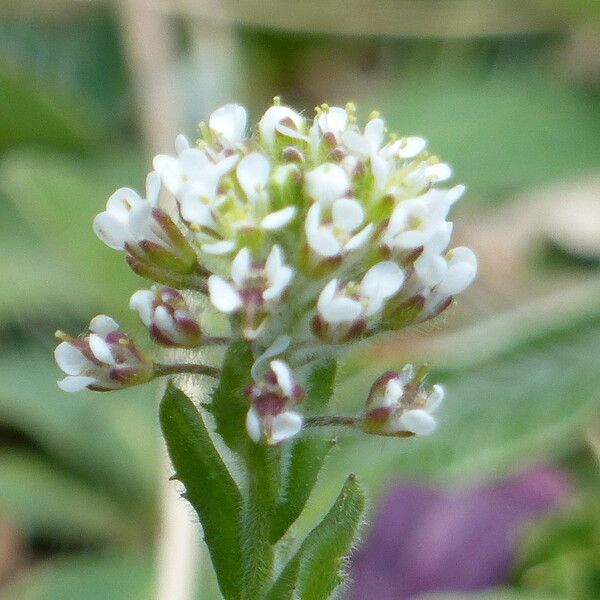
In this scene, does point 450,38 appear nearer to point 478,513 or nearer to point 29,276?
point 29,276

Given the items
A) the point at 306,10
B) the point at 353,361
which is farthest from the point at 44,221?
the point at 306,10

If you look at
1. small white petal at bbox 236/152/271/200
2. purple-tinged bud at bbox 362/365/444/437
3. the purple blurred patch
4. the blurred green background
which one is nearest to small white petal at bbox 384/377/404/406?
purple-tinged bud at bbox 362/365/444/437

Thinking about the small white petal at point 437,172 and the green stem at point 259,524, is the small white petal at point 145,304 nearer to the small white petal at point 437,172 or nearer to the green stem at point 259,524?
the green stem at point 259,524

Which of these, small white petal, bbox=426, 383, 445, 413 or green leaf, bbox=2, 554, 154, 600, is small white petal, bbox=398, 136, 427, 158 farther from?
green leaf, bbox=2, 554, 154, 600

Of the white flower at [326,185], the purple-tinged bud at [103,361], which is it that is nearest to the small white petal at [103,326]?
the purple-tinged bud at [103,361]

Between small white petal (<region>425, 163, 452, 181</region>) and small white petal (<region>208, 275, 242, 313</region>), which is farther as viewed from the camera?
small white petal (<region>425, 163, 452, 181</region>)

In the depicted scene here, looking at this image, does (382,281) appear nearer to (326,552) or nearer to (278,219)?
(278,219)
